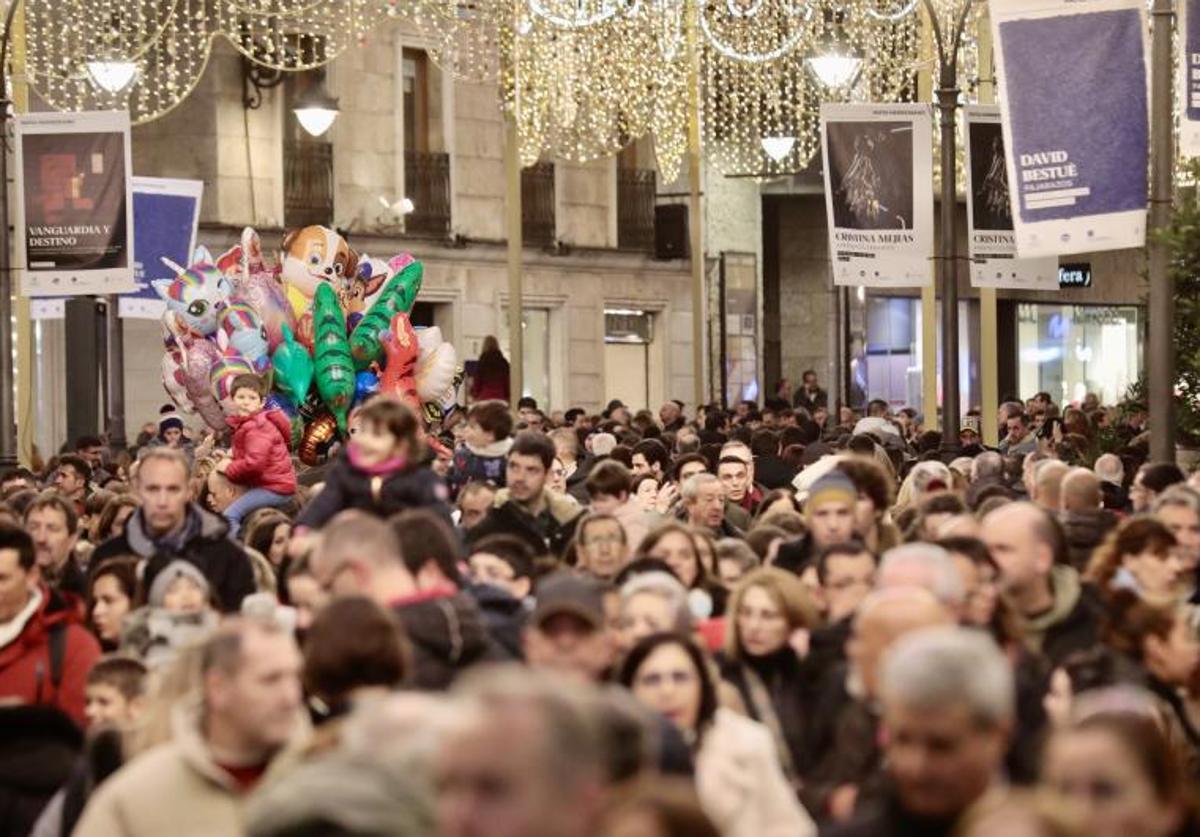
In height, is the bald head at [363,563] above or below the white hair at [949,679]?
above

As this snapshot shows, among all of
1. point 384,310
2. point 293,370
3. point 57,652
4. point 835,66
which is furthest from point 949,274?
point 57,652

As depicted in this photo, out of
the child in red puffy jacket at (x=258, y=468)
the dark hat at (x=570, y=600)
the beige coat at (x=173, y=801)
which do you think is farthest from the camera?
the child in red puffy jacket at (x=258, y=468)

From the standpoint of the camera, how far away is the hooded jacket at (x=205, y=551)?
13688 mm

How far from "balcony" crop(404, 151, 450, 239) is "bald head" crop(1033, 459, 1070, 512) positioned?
27.8 m

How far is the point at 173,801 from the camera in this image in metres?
8.12

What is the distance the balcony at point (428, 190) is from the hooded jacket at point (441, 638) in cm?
3383

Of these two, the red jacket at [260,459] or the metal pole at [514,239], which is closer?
the red jacket at [260,459]

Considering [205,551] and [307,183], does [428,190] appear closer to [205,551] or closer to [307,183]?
[307,183]

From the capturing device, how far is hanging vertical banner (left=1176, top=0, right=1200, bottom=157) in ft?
63.5

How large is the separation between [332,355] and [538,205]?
20007 mm

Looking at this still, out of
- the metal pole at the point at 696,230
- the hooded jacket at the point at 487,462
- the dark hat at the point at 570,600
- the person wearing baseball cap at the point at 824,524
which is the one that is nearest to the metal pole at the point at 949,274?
the hooded jacket at the point at 487,462

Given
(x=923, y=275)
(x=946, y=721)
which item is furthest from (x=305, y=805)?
(x=923, y=275)

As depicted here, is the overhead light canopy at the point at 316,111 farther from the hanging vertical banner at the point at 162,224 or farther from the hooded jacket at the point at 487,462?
the hooded jacket at the point at 487,462

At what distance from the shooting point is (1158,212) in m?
19.2
